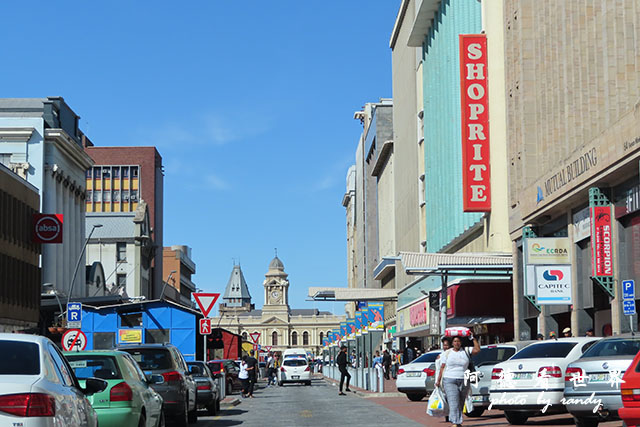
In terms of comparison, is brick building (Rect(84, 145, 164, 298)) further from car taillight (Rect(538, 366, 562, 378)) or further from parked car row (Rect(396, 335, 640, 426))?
car taillight (Rect(538, 366, 562, 378))

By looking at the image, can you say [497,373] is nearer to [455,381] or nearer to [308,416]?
[455,381]

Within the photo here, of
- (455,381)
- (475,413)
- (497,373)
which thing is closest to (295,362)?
(475,413)

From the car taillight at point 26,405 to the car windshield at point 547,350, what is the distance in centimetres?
1152

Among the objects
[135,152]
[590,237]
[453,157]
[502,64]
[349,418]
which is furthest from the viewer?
[135,152]

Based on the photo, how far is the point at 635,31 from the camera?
2812 centimetres

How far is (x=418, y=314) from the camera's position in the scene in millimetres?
60812

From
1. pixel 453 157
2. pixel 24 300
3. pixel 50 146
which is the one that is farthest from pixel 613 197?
pixel 50 146

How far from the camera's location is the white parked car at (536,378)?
18094 millimetres

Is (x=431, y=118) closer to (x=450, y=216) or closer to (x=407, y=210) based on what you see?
(x=450, y=216)

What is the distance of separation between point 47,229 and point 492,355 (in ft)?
127

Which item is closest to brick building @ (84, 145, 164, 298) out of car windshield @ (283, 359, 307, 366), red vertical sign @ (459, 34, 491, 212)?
car windshield @ (283, 359, 307, 366)

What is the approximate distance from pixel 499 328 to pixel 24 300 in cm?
2401

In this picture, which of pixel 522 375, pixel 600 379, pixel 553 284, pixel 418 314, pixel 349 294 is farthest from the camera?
pixel 349 294

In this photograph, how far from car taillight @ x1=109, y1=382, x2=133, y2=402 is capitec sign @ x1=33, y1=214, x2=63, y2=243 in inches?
1739
